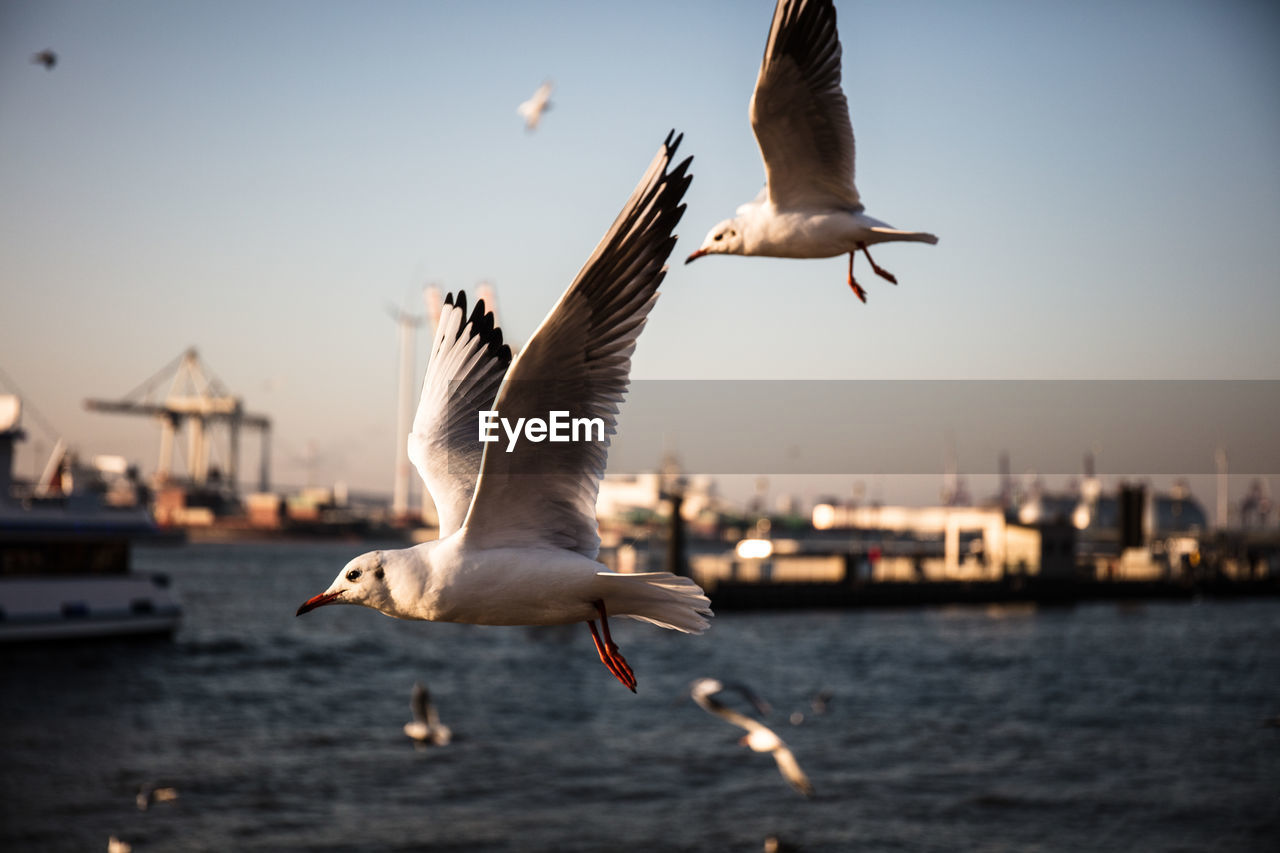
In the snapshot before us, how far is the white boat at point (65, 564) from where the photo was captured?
1806 inches

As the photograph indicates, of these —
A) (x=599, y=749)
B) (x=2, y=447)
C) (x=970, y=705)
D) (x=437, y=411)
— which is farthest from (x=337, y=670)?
(x=437, y=411)

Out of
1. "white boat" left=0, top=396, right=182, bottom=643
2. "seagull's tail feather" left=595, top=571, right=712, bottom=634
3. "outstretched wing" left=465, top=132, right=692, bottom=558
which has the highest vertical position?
"outstretched wing" left=465, top=132, right=692, bottom=558

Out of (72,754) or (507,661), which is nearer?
(72,754)

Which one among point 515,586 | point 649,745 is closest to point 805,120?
point 515,586

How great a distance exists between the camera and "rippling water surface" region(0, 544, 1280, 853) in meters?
30.9

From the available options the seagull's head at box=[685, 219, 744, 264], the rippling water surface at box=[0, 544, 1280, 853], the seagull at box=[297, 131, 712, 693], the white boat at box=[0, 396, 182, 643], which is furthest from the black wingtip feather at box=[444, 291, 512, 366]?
the white boat at box=[0, 396, 182, 643]

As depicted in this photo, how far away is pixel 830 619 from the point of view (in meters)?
77.5

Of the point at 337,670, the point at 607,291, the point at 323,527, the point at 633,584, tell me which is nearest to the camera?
the point at 607,291

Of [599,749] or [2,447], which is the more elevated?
[2,447]

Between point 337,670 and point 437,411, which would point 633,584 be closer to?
point 437,411

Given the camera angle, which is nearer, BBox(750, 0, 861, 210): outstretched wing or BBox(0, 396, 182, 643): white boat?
BBox(750, 0, 861, 210): outstretched wing

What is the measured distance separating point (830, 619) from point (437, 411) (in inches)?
2958

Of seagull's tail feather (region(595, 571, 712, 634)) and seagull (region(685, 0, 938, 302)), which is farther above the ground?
seagull (region(685, 0, 938, 302))

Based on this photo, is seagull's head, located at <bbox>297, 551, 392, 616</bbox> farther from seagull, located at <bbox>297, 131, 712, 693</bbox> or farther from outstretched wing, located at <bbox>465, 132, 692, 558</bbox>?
outstretched wing, located at <bbox>465, 132, 692, 558</bbox>
